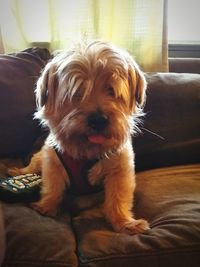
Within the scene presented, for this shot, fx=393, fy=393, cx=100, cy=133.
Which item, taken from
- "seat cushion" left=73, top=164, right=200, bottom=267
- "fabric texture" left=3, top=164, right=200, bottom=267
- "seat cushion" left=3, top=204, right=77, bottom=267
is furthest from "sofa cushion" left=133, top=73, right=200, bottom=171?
"seat cushion" left=3, top=204, right=77, bottom=267

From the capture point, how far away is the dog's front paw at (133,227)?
1.32m

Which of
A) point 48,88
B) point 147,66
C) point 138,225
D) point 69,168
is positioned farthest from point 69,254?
point 147,66

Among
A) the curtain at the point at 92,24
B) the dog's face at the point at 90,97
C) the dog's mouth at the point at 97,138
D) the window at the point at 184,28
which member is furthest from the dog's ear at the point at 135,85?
the window at the point at 184,28

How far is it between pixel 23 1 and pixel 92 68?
0.94 metres

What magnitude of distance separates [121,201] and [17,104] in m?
0.68

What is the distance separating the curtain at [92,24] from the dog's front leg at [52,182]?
0.80 metres

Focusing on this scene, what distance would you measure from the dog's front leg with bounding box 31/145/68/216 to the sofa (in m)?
0.05

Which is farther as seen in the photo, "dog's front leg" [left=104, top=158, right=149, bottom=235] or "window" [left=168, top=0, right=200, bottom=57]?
"window" [left=168, top=0, right=200, bottom=57]

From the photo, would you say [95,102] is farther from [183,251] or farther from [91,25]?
[91,25]

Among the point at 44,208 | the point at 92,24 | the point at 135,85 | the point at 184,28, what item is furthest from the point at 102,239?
the point at 184,28

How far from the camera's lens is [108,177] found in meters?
1.51

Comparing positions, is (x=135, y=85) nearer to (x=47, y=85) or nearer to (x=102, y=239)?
(x=47, y=85)

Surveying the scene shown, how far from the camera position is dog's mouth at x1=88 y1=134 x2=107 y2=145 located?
1.37m

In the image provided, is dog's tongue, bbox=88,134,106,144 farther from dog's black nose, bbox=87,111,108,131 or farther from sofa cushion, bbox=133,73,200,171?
sofa cushion, bbox=133,73,200,171
